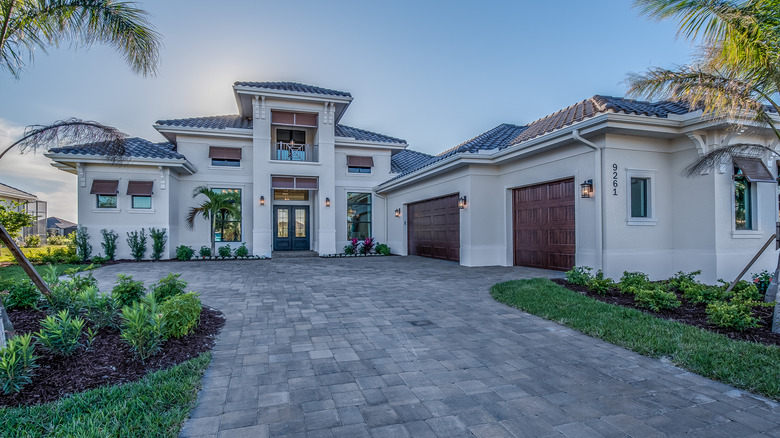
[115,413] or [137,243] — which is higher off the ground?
[137,243]

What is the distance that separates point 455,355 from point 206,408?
224 cm

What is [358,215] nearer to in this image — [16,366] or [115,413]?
[16,366]

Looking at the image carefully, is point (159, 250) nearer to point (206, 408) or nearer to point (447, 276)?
point (447, 276)

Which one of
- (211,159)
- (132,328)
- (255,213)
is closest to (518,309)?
(132,328)

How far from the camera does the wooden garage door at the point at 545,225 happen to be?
8.92 meters

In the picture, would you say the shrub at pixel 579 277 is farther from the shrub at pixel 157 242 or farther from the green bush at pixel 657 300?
the shrub at pixel 157 242

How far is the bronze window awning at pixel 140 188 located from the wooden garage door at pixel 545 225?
1273 cm

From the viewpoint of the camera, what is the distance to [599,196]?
783cm

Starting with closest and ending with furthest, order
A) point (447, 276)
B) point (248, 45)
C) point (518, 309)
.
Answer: point (518, 309), point (447, 276), point (248, 45)

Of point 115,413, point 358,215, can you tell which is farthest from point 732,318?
point 358,215

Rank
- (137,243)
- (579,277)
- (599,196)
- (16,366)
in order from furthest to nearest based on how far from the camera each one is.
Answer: (137,243), (599,196), (579,277), (16,366)

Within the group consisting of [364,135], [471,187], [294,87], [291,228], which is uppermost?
[294,87]

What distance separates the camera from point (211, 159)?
15500 mm

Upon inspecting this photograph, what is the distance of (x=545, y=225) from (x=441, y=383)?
763cm
